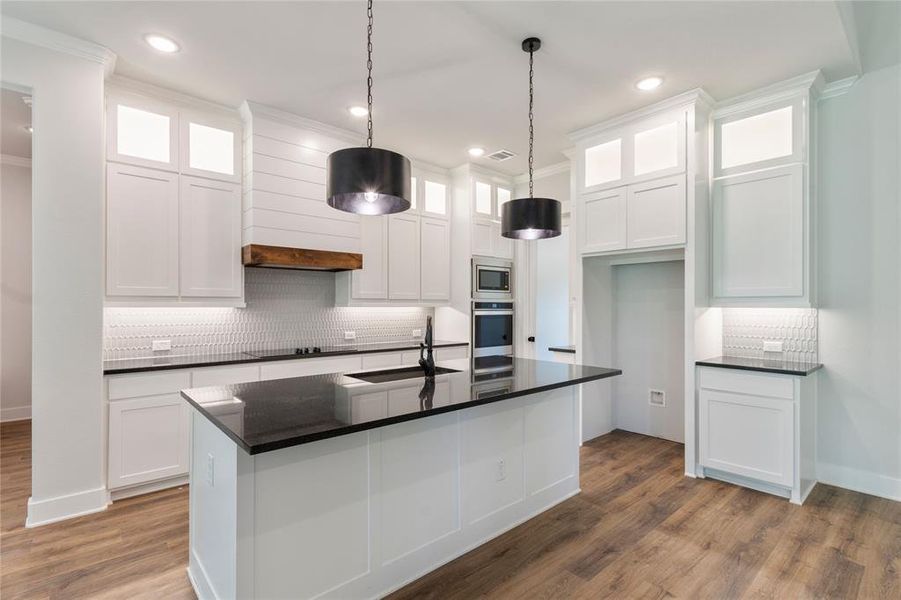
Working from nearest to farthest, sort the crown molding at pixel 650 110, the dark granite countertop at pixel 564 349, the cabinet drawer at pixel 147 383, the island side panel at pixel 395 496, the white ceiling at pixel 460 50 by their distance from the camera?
the island side panel at pixel 395 496, the white ceiling at pixel 460 50, the cabinet drawer at pixel 147 383, the crown molding at pixel 650 110, the dark granite countertop at pixel 564 349

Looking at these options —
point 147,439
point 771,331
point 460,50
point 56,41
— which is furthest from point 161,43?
point 771,331

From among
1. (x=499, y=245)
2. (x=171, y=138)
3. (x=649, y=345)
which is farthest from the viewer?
(x=499, y=245)

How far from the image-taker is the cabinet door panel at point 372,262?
4.52 meters

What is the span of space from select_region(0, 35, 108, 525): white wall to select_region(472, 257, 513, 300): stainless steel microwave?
11.3ft

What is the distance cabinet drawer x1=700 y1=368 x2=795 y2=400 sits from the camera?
3.10m

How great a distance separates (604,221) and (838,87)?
1905 mm

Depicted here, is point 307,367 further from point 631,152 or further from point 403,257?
point 631,152

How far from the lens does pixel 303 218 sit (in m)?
4.01

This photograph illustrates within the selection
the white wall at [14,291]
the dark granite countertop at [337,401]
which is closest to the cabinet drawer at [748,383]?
the dark granite countertop at [337,401]

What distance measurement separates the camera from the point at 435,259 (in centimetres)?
514

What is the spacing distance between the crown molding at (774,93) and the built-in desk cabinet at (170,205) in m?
4.11

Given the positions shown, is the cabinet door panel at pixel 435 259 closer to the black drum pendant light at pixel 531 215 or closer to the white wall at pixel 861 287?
the black drum pendant light at pixel 531 215

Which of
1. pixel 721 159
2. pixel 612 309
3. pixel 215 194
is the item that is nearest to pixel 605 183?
pixel 721 159

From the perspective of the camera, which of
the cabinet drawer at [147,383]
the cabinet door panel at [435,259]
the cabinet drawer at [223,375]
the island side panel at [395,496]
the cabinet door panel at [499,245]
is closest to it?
the island side panel at [395,496]
